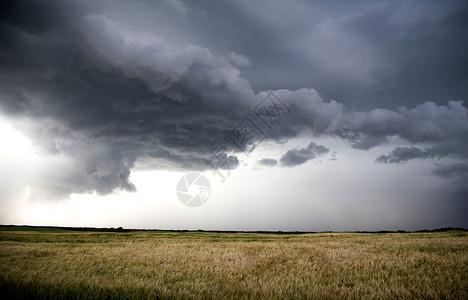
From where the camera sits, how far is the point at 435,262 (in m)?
8.75

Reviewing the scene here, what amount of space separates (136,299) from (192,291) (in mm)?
1225

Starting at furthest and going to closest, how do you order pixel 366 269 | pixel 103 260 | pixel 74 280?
pixel 103 260, pixel 366 269, pixel 74 280

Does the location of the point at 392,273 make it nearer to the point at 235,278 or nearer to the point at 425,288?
the point at 425,288

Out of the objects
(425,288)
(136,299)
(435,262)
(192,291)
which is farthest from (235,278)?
(435,262)

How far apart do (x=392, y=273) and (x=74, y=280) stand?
348 inches

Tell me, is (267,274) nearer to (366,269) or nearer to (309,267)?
Result: (309,267)

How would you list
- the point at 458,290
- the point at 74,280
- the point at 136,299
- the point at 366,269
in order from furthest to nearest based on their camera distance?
the point at 366,269, the point at 74,280, the point at 458,290, the point at 136,299

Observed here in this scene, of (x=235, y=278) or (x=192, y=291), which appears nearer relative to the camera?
(x=192, y=291)

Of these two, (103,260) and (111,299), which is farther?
(103,260)

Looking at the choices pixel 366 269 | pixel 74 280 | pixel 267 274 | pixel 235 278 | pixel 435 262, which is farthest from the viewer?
pixel 435 262

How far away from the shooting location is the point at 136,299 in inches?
200

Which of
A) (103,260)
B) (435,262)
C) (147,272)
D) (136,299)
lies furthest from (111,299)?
(435,262)

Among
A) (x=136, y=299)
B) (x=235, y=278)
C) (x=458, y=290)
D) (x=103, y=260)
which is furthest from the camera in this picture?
(x=103, y=260)

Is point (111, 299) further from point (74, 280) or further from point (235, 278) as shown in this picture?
point (235, 278)
